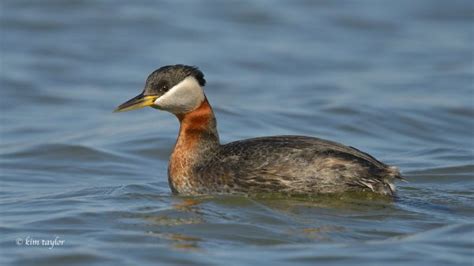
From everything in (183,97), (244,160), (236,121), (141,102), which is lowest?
(244,160)

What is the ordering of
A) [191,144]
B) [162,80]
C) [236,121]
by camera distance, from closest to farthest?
[162,80] < [191,144] < [236,121]

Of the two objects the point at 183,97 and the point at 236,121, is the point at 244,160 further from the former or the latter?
the point at 236,121

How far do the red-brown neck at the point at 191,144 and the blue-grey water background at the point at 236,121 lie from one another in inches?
8.4

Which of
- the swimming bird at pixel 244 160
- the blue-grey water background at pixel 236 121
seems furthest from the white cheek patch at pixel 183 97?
the blue-grey water background at pixel 236 121

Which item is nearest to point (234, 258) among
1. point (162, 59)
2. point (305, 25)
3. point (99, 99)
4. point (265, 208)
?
point (265, 208)

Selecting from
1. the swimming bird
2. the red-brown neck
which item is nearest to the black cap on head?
the swimming bird

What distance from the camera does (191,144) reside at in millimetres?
10711

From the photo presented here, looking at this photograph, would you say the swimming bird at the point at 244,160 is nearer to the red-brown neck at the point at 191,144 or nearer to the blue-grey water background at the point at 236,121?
the red-brown neck at the point at 191,144

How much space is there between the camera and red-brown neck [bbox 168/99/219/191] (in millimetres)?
10609

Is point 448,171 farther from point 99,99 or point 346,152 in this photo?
point 99,99

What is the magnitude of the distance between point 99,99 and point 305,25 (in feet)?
20.9

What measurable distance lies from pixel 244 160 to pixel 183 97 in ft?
2.95

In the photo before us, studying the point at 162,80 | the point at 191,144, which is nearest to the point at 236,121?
the point at 191,144

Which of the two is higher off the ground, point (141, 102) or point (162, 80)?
point (162, 80)
